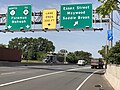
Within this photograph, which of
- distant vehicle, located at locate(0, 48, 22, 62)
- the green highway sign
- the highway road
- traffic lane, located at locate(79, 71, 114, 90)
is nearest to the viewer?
the highway road

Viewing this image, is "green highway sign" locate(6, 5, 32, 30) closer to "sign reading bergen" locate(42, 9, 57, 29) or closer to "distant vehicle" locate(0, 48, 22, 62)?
"sign reading bergen" locate(42, 9, 57, 29)

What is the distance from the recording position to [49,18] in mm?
38625

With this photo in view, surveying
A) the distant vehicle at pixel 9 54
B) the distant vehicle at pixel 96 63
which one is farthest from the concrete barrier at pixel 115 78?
the distant vehicle at pixel 96 63

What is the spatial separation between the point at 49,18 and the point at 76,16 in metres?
3.61

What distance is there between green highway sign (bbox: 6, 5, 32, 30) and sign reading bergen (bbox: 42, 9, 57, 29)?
6.91 feet

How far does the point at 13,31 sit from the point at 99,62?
28495 mm

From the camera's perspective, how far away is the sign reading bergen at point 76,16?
122ft

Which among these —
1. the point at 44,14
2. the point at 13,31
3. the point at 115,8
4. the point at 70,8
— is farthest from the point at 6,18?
the point at 115,8

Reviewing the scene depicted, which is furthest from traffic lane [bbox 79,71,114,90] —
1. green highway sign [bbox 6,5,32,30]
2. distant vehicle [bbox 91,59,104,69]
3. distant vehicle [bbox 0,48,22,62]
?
distant vehicle [bbox 91,59,104,69]

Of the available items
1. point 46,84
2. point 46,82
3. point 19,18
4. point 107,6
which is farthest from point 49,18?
point 107,6

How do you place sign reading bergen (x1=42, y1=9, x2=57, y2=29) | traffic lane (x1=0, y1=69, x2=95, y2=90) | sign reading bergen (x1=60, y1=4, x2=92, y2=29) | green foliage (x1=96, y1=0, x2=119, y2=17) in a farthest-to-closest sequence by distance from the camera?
sign reading bergen (x1=42, y1=9, x2=57, y2=29), sign reading bergen (x1=60, y1=4, x2=92, y2=29), traffic lane (x1=0, y1=69, x2=95, y2=90), green foliage (x1=96, y1=0, x2=119, y2=17)

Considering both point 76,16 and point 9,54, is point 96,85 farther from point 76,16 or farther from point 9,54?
point 9,54

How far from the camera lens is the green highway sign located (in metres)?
39.5

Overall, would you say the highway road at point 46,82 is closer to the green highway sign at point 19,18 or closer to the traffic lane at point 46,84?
the traffic lane at point 46,84
